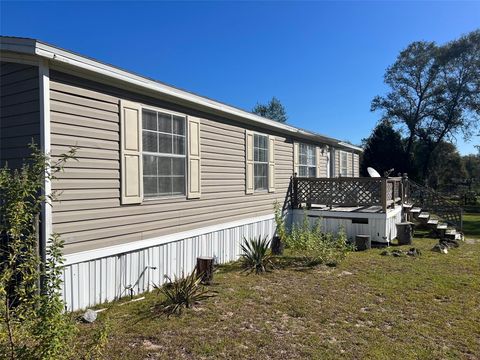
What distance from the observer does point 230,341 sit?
3.86 meters

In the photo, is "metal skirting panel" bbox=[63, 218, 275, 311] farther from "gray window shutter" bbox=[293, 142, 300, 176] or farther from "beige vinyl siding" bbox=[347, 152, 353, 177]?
"beige vinyl siding" bbox=[347, 152, 353, 177]

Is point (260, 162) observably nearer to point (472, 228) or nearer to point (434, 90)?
point (472, 228)

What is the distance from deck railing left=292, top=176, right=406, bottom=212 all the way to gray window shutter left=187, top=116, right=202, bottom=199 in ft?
15.3

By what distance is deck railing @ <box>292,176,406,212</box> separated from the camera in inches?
391

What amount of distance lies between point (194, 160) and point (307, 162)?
647 centimetres

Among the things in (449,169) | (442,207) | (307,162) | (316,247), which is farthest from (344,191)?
(449,169)

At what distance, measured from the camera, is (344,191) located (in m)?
10.3

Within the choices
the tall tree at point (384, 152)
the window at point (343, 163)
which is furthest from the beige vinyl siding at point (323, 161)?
the tall tree at point (384, 152)

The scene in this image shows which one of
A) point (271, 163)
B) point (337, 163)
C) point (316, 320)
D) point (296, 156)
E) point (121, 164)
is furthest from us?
point (337, 163)

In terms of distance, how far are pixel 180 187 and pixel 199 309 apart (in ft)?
7.99

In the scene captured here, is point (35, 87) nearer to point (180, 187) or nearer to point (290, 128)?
point (180, 187)

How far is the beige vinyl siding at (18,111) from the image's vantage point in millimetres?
4469

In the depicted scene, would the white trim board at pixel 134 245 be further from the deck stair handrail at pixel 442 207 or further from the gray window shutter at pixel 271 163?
the deck stair handrail at pixel 442 207

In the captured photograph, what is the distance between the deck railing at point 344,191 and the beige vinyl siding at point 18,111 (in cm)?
765
